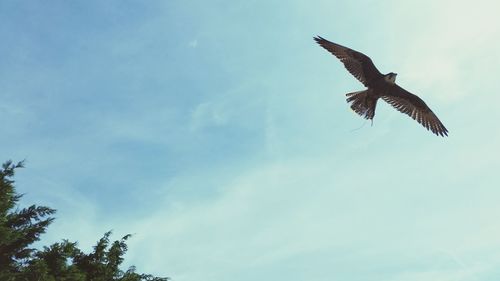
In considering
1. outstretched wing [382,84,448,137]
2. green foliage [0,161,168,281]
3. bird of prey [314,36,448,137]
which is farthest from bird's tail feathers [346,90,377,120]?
green foliage [0,161,168,281]

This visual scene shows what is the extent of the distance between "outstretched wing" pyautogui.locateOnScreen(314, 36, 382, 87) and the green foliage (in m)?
7.92

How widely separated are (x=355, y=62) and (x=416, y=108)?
275 cm

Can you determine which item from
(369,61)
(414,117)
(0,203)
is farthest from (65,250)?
(414,117)

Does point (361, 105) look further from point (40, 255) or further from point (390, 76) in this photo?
point (40, 255)

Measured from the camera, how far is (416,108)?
16.2 meters

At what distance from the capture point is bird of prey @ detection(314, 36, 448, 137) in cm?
1450

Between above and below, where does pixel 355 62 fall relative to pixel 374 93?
above

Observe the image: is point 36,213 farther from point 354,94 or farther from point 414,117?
point 414,117

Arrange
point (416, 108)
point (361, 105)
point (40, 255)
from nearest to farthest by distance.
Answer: point (40, 255) < point (361, 105) < point (416, 108)

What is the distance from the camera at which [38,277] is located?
9.65 meters

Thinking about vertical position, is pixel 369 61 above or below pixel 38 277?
above

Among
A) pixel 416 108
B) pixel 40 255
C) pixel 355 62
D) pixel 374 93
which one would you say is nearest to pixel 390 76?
pixel 374 93

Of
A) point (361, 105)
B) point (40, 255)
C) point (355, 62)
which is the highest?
point (355, 62)

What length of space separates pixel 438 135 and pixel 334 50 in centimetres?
420
